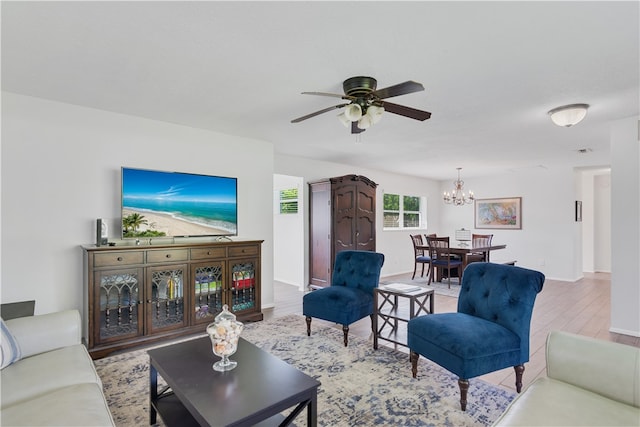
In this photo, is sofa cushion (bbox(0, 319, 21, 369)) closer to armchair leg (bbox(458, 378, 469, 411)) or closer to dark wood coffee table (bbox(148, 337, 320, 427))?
dark wood coffee table (bbox(148, 337, 320, 427))

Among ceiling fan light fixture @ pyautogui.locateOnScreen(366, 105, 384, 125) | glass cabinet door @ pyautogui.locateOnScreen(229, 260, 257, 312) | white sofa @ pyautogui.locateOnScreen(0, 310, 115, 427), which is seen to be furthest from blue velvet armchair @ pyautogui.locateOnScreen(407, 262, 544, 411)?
glass cabinet door @ pyautogui.locateOnScreen(229, 260, 257, 312)

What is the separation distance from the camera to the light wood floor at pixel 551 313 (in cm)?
271

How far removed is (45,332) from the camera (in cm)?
197

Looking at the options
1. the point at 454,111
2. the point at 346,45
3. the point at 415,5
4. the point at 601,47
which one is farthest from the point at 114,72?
the point at 601,47

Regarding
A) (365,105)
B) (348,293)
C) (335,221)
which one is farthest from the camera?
(335,221)

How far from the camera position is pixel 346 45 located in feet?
6.79

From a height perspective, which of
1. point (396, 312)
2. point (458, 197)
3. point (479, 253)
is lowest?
point (396, 312)

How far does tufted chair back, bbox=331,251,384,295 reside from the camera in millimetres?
3377

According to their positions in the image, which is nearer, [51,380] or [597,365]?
[597,365]

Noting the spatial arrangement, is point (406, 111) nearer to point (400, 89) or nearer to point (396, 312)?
point (400, 89)

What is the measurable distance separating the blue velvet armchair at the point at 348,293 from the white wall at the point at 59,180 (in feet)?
7.22

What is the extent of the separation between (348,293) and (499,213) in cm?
622

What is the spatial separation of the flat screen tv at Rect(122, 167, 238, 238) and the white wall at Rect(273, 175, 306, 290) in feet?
6.27

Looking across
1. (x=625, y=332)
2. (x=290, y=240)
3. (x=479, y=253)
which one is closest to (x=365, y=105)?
(x=625, y=332)
